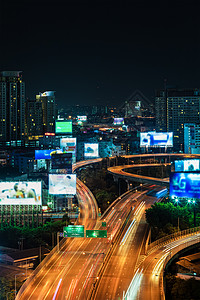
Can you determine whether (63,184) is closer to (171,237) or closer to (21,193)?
(21,193)

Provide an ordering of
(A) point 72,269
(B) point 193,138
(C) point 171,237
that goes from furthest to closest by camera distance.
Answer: (B) point 193,138, (C) point 171,237, (A) point 72,269

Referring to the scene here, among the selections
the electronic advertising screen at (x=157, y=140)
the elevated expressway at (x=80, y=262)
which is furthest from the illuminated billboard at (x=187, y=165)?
the electronic advertising screen at (x=157, y=140)

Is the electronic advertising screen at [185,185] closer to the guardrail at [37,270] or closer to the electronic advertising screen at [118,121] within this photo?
the guardrail at [37,270]

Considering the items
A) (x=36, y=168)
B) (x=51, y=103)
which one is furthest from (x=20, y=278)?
(x=51, y=103)

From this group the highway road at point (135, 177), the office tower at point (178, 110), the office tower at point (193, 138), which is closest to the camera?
the highway road at point (135, 177)

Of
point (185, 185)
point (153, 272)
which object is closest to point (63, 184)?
point (185, 185)
